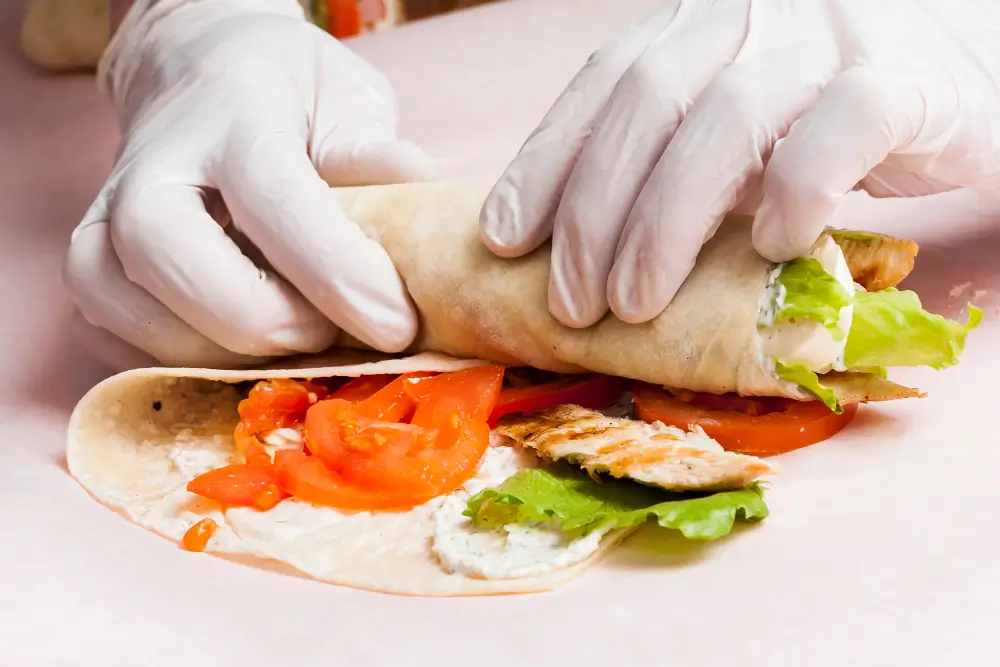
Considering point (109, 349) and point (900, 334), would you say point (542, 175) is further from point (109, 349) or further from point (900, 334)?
point (109, 349)

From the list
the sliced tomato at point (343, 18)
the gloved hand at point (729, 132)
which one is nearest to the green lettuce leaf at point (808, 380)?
the gloved hand at point (729, 132)

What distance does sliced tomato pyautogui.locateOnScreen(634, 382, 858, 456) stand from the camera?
5.97 ft

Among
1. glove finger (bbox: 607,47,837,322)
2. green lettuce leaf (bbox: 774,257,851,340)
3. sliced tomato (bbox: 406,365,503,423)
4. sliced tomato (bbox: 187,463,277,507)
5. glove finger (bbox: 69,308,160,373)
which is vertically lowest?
glove finger (bbox: 69,308,160,373)

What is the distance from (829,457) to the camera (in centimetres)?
178

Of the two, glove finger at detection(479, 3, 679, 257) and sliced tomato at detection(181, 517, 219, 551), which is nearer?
sliced tomato at detection(181, 517, 219, 551)

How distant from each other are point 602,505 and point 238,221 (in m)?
1.09

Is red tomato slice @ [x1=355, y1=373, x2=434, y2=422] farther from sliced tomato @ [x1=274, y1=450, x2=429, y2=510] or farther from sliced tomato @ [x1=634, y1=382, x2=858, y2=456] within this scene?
sliced tomato @ [x1=634, y1=382, x2=858, y2=456]

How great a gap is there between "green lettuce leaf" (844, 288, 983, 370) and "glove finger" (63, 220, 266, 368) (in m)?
1.36

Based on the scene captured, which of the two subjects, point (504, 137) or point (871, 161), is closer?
point (871, 161)

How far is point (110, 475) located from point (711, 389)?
50.2 inches

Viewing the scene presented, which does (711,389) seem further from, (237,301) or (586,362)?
(237,301)

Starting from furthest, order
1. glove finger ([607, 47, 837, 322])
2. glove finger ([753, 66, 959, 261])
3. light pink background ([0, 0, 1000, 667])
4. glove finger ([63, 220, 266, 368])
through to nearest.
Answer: glove finger ([63, 220, 266, 368]) → glove finger ([607, 47, 837, 322]) → glove finger ([753, 66, 959, 261]) → light pink background ([0, 0, 1000, 667])

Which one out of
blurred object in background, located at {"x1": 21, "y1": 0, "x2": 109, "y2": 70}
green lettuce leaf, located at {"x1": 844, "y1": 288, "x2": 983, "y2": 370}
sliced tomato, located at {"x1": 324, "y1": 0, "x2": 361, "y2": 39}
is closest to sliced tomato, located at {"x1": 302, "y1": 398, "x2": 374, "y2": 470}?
green lettuce leaf, located at {"x1": 844, "y1": 288, "x2": 983, "y2": 370}

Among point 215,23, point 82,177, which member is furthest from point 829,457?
point 82,177
